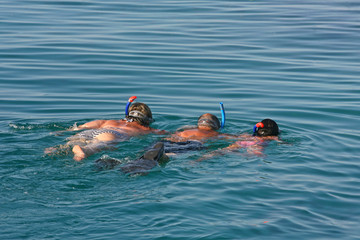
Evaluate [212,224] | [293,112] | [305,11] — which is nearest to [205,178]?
[212,224]

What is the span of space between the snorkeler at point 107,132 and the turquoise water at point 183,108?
0.23 meters

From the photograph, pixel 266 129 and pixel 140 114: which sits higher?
pixel 140 114

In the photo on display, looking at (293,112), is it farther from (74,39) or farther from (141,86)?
(74,39)

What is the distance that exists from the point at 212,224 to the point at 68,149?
3.43 m

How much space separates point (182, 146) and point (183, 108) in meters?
3.54

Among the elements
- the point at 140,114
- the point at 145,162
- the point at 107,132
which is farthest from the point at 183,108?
the point at 145,162

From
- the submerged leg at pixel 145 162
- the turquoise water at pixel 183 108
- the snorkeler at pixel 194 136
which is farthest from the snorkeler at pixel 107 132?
the submerged leg at pixel 145 162

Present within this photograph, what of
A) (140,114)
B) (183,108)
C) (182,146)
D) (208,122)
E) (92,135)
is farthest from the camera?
(183,108)

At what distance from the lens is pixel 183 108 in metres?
13.8

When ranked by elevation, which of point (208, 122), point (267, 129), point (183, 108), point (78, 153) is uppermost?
point (183, 108)

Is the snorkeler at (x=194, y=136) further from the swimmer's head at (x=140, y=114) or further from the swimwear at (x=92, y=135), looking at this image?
the swimwear at (x=92, y=135)

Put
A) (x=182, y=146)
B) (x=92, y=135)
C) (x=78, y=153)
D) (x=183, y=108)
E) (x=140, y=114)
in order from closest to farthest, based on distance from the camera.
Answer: (x=78, y=153)
(x=182, y=146)
(x=92, y=135)
(x=140, y=114)
(x=183, y=108)

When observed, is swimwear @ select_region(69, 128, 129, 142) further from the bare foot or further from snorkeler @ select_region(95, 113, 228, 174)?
the bare foot

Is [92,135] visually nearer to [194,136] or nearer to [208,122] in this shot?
[194,136]
